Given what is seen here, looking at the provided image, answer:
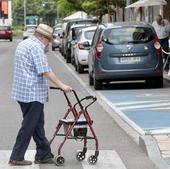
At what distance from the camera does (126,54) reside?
1859cm

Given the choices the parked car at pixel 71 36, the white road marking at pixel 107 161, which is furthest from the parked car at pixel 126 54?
the parked car at pixel 71 36

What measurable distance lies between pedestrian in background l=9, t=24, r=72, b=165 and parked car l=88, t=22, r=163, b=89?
32.8 feet

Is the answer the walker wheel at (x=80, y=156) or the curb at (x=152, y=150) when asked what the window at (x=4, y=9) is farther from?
the walker wheel at (x=80, y=156)

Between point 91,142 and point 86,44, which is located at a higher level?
point 86,44

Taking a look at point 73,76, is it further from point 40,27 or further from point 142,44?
point 40,27

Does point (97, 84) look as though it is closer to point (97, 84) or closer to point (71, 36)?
point (97, 84)

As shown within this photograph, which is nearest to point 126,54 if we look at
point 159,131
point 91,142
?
point 159,131

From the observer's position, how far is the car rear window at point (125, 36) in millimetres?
18688

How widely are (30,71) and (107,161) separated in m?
1.52

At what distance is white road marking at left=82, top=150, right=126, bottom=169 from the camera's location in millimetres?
8648

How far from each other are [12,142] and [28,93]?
2.12 metres

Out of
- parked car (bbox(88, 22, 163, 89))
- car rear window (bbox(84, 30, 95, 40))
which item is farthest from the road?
car rear window (bbox(84, 30, 95, 40))

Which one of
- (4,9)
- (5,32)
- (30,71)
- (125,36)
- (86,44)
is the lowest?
(5,32)

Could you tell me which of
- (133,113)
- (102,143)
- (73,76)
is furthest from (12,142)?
(73,76)
